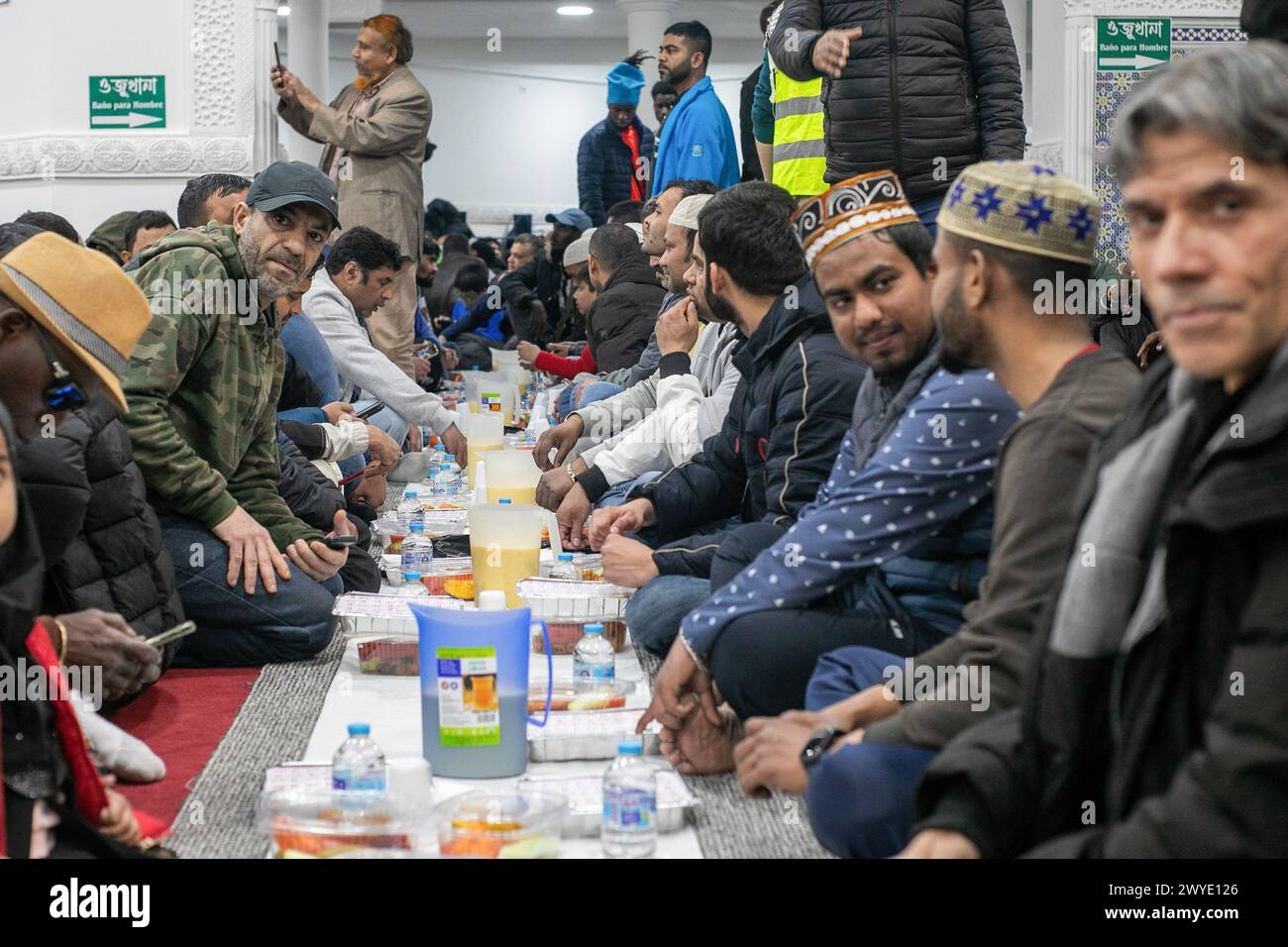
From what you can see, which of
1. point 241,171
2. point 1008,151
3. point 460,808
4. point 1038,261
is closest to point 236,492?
point 460,808

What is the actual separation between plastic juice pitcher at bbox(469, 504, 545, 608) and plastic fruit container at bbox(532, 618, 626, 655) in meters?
0.15

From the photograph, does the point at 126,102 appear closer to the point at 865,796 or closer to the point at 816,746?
the point at 816,746

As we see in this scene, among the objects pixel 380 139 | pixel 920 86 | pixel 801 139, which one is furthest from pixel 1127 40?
pixel 380 139

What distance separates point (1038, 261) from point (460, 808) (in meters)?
1.07

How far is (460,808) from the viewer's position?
6.88 ft

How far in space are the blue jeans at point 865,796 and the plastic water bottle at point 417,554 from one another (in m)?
2.07

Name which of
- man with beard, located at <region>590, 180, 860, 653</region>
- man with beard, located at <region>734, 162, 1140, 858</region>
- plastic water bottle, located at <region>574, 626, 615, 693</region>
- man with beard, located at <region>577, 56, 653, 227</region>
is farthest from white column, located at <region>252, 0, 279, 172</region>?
man with beard, located at <region>734, 162, 1140, 858</region>

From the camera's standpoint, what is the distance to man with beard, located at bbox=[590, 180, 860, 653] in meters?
2.78

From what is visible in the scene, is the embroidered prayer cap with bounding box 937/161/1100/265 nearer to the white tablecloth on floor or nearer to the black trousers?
the black trousers

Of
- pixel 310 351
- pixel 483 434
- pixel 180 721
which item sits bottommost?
pixel 180 721

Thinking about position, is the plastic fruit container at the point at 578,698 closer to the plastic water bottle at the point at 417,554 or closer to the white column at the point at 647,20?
the plastic water bottle at the point at 417,554

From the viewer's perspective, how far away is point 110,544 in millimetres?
2881

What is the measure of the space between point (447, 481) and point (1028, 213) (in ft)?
12.1
